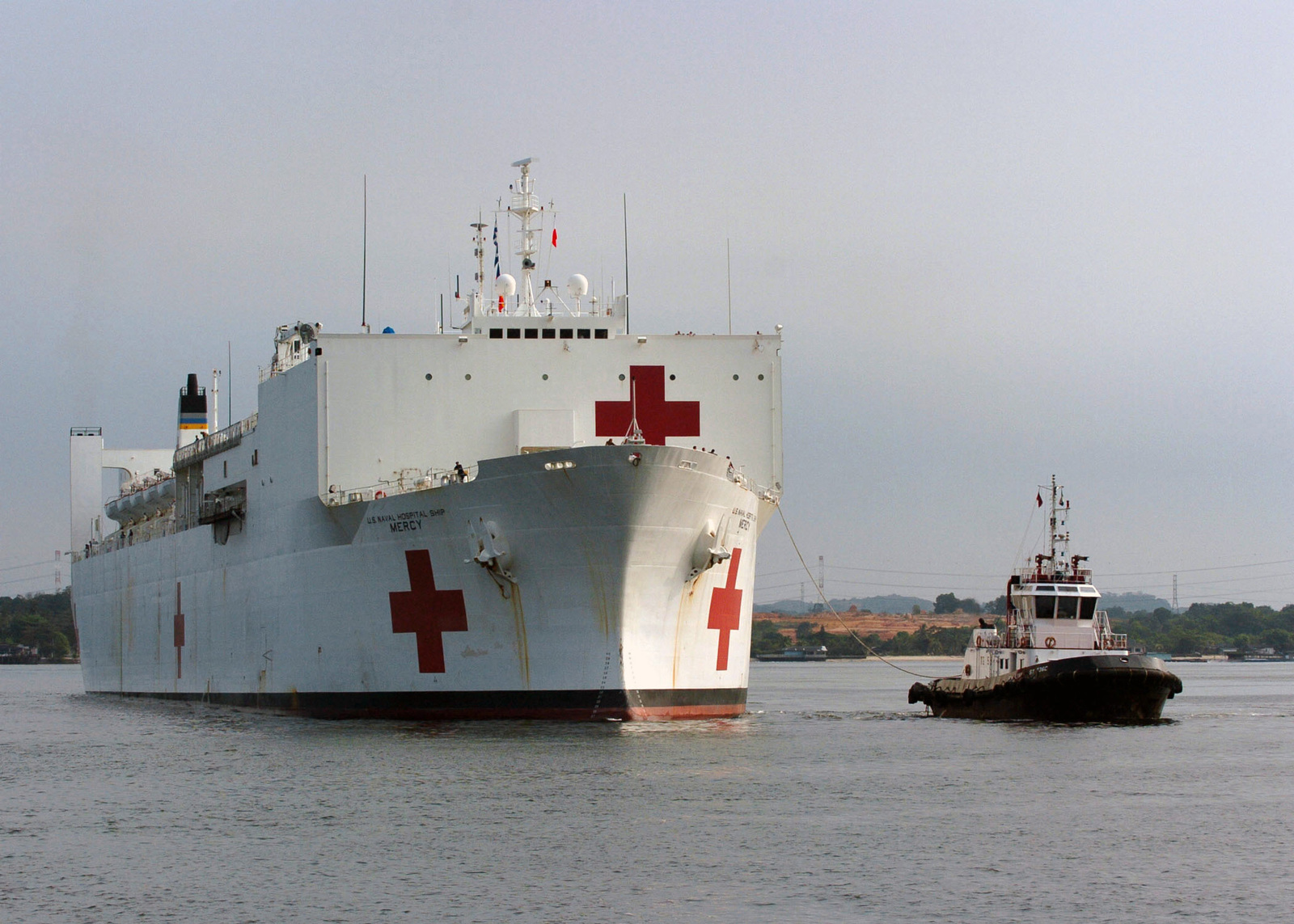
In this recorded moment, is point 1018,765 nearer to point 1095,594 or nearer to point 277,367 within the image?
point 1095,594

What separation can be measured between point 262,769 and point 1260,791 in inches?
504

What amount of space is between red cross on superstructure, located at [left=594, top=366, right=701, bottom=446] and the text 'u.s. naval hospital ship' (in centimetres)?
3

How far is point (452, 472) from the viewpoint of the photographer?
82.3 feet

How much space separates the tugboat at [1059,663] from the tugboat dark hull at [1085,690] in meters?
0.01

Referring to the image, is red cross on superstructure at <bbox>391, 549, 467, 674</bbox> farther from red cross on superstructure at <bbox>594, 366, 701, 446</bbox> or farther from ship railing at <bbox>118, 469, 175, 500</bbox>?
ship railing at <bbox>118, 469, 175, 500</bbox>

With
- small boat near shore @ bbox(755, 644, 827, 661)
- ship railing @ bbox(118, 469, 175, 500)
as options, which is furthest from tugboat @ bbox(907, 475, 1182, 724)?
small boat near shore @ bbox(755, 644, 827, 661)

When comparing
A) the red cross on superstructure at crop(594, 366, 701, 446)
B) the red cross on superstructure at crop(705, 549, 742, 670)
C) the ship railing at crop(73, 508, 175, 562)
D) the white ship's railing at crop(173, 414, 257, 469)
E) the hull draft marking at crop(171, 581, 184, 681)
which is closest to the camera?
the red cross on superstructure at crop(705, 549, 742, 670)

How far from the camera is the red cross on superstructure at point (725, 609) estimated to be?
85.0 feet

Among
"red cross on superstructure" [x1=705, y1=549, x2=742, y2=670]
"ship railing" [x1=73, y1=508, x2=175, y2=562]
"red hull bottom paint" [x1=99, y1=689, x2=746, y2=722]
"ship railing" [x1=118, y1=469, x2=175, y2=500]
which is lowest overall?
"red hull bottom paint" [x1=99, y1=689, x2=746, y2=722]

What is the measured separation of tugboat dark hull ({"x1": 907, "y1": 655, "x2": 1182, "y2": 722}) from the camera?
88.3 ft

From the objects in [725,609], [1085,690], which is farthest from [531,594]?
[1085,690]

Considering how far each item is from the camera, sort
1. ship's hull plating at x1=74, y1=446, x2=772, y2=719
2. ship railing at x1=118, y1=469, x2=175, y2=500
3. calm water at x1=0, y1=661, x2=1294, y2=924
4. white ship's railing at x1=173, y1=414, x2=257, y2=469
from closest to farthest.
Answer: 1. calm water at x1=0, y1=661, x2=1294, y2=924
2. ship's hull plating at x1=74, y1=446, x2=772, y2=719
3. white ship's railing at x1=173, y1=414, x2=257, y2=469
4. ship railing at x1=118, y1=469, x2=175, y2=500

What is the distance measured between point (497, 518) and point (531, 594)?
127 centimetres

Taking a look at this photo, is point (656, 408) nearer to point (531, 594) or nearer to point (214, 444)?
point (531, 594)
